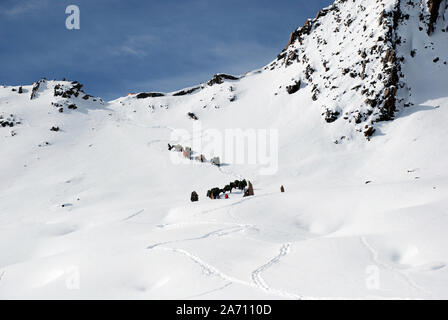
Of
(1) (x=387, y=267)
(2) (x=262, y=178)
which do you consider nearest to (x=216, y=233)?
(1) (x=387, y=267)

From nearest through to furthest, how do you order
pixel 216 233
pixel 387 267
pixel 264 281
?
pixel 264 281
pixel 387 267
pixel 216 233

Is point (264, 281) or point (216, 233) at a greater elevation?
point (264, 281)

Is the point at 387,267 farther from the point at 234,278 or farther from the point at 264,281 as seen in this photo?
the point at 234,278

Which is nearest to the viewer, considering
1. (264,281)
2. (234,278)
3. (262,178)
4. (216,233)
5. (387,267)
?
(264,281)

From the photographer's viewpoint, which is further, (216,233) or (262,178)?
(262,178)

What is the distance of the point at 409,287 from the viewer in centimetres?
810

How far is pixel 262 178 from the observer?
110ft

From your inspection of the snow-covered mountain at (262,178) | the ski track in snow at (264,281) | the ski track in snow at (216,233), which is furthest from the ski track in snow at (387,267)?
the ski track in snow at (216,233)

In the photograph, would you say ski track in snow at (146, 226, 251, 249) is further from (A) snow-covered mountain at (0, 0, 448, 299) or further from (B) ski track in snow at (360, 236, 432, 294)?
(B) ski track in snow at (360, 236, 432, 294)

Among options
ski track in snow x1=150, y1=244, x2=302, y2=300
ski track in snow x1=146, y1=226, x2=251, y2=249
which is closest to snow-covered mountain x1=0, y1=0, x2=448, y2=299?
ski track in snow x1=150, y1=244, x2=302, y2=300

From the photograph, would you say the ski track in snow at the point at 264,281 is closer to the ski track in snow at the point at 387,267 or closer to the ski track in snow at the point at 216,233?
the ski track in snow at the point at 387,267

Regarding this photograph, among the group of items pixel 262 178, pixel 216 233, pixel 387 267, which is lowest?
pixel 216 233
